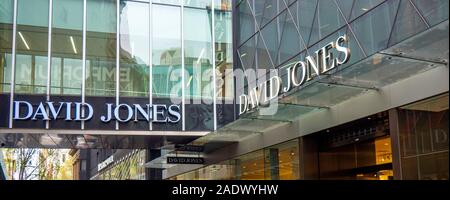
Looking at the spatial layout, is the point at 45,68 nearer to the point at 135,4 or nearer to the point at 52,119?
the point at 52,119

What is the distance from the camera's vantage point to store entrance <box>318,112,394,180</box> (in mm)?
11055

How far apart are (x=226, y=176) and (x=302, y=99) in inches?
288

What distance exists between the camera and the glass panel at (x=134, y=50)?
18766mm

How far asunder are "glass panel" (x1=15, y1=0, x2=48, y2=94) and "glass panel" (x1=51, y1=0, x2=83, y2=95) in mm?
319

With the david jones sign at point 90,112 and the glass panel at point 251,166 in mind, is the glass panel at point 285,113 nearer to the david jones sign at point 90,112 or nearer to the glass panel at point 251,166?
the glass panel at point 251,166

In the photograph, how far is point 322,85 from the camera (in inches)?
427

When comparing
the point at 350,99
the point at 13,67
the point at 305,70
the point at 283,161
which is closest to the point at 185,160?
the point at 283,161

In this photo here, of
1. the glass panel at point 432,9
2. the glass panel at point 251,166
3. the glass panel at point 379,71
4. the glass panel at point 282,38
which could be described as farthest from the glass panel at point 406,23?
the glass panel at point 251,166

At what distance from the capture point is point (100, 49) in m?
18.7

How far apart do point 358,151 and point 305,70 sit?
87.6 inches

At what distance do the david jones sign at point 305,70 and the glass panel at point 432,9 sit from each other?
1846mm

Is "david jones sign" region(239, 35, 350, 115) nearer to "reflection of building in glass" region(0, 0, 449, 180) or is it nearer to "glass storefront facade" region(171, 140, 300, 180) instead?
"reflection of building in glass" region(0, 0, 449, 180)
